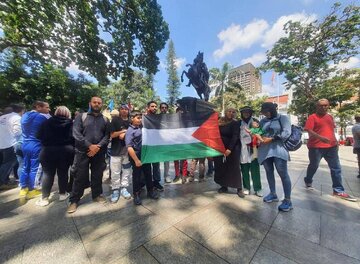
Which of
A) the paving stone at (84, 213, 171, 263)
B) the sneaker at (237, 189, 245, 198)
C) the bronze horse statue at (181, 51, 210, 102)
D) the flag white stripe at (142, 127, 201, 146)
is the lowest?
the paving stone at (84, 213, 171, 263)

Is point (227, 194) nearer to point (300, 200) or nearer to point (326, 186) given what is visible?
point (300, 200)

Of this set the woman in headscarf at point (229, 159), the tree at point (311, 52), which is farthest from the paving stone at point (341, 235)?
the tree at point (311, 52)

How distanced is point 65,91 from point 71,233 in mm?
12361

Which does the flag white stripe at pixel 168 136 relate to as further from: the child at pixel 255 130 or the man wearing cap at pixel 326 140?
the man wearing cap at pixel 326 140

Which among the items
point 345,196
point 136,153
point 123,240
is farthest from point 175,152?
point 345,196

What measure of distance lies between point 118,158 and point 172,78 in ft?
155

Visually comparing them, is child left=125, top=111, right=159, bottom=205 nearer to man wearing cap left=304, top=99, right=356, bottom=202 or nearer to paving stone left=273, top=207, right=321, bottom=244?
paving stone left=273, top=207, right=321, bottom=244

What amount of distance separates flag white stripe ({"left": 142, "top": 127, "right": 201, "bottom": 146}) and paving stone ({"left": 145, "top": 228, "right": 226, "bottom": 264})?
1.71 metres

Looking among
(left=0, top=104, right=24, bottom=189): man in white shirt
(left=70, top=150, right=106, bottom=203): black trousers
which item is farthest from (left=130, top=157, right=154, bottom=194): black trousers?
(left=0, top=104, right=24, bottom=189): man in white shirt

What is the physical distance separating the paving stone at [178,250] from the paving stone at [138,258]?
56mm

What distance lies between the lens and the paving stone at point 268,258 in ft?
6.65

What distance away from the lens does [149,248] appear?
88.7 inches

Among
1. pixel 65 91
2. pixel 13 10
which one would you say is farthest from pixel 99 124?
pixel 65 91

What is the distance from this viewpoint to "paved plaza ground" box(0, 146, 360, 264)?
6.99 ft
